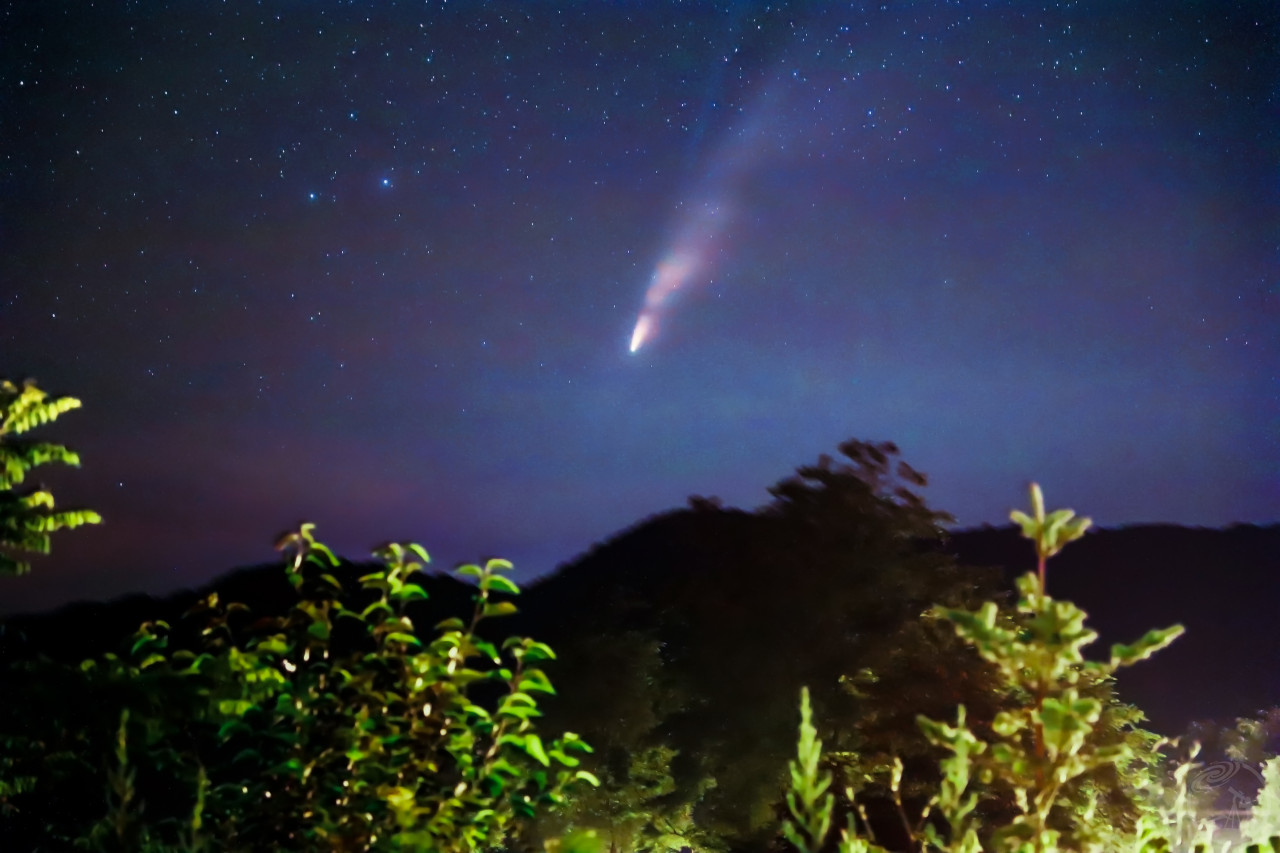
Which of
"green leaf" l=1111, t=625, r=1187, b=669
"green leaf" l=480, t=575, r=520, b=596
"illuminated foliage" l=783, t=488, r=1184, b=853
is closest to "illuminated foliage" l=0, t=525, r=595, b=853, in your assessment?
"green leaf" l=480, t=575, r=520, b=596

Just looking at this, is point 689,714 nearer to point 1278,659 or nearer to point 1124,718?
point 1124,718

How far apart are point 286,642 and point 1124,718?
17.2 metres

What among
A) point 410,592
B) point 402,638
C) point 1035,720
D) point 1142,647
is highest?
point 410,592

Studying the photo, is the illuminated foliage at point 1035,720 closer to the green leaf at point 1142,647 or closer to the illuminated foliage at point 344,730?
the green leaf at point 1142,647

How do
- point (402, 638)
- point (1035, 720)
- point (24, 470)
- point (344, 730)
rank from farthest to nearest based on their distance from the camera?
point (24, 470) < point (402, 638) < point (344, 730) < point (1035, 720)

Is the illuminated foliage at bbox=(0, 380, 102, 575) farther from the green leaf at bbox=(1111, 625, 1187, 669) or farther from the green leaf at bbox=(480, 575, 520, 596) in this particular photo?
the green leaf at bbox=(1111, 625, 1187, 669)

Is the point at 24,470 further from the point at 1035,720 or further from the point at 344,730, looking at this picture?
the point at 1035,720

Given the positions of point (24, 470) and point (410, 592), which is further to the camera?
point (24, 470)

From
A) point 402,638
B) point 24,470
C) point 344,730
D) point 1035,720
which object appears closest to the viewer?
point 1035,720

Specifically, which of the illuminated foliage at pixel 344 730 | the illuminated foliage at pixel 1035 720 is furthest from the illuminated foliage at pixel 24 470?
the illuminated foliage at pixel 1035 720

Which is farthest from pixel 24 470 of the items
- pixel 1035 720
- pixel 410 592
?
pixel 1035 720

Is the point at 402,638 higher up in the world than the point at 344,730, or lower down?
higher up

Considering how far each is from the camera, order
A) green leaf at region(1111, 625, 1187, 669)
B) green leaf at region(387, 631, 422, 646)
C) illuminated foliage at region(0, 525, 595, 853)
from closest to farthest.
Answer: green leaf at region(1111, 625, 1187, 669) → illuminated foliage at region(0, 525, 595, 853) → green leaf at region(387, 631, 422, 646)

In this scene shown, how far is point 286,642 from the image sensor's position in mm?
3945
